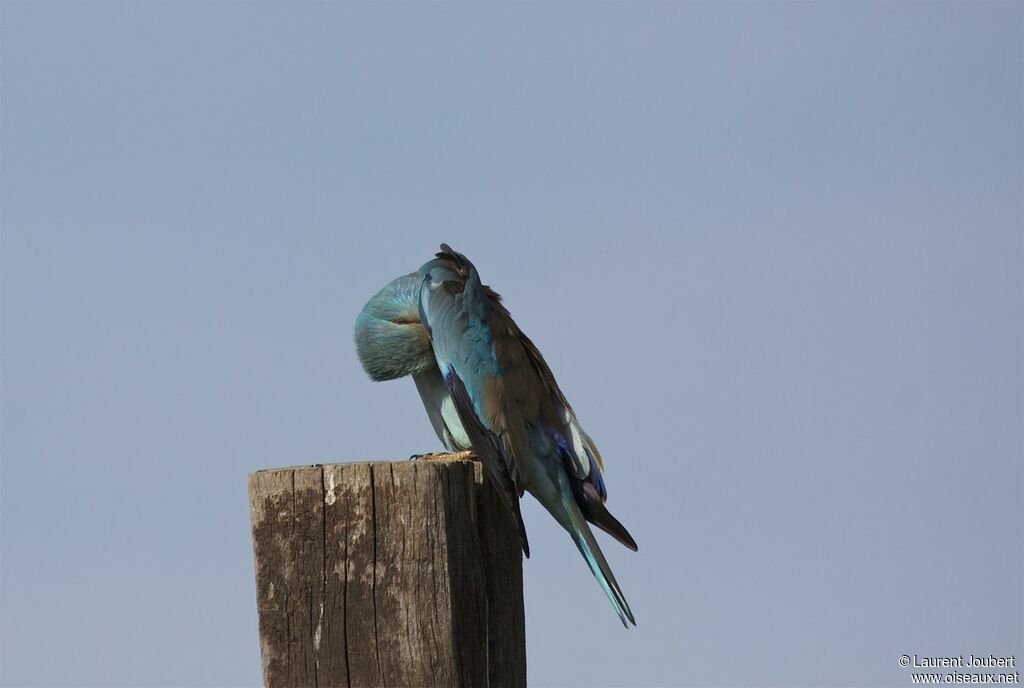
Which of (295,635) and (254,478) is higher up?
(254,478)

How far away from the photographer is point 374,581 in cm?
352

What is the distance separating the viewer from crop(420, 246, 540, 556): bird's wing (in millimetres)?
6105

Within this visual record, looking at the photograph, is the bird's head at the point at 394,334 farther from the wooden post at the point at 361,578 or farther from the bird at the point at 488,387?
the wooden post at the point at 361,578

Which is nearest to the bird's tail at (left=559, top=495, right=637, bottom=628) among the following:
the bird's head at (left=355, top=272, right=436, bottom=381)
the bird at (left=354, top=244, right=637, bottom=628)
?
the bird at (left=354, top=244, right=637, bottom=628)

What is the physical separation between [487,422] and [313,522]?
2.67 m

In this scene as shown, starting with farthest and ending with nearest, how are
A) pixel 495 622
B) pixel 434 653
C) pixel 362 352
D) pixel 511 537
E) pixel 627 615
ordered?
pixel 362 352, pixel 627 615, pixel 511 537, pixel 495 622, pixel 434 653

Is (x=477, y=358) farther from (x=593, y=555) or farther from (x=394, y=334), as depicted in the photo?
(x=593, y=555)

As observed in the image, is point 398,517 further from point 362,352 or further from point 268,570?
point 362,352

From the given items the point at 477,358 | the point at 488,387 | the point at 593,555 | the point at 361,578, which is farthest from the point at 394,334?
Answer: the point at 361,578

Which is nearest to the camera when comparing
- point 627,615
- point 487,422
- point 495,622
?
point 495,622

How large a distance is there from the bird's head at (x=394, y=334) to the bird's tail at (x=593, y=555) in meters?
1.46

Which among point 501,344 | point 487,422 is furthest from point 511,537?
point 501,344

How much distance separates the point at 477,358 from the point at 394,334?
2.62 feet

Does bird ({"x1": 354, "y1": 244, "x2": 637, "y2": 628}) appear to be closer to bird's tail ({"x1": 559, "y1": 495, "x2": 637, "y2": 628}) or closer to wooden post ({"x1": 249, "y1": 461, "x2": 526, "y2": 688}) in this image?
bird's tail ({"x1": 559, "y1": 495, "x2": 637, "y2": 628})
